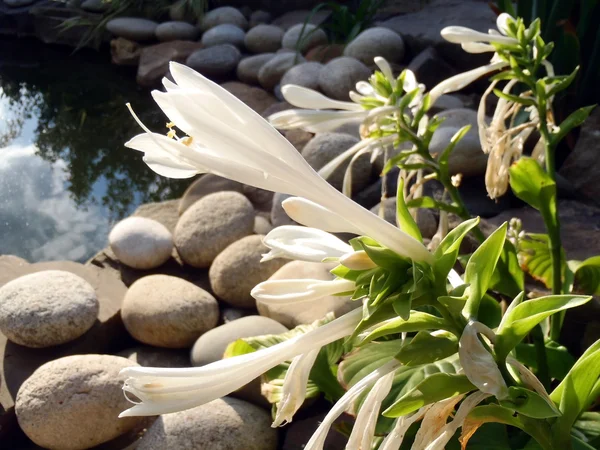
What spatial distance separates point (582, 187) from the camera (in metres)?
2.53

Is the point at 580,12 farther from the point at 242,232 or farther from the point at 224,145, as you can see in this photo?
the point at 224,145

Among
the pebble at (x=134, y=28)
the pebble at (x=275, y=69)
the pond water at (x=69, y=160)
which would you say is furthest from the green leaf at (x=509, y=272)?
the pebble at (x=134, y=28)

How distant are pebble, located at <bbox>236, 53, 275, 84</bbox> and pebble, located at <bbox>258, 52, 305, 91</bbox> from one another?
240 mm

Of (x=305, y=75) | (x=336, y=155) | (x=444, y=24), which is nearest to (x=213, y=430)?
(x=336, y=155)

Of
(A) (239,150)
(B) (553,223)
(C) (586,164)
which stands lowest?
(C) (586,164)

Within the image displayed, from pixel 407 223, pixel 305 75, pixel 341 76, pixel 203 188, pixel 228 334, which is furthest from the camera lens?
pixel 305 75

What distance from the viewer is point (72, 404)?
6.38 feet

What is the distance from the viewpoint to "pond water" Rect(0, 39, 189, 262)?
387cm

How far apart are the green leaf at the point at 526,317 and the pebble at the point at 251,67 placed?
17.3 feet

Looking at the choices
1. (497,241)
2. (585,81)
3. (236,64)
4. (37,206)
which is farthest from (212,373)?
(236,64)

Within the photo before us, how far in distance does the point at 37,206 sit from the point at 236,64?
259 centimetres

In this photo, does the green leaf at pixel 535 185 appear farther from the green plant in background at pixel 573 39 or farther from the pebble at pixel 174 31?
the pebble at pixel 174 31

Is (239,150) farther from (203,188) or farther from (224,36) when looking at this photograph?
(224,36)

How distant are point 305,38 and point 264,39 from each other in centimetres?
89
